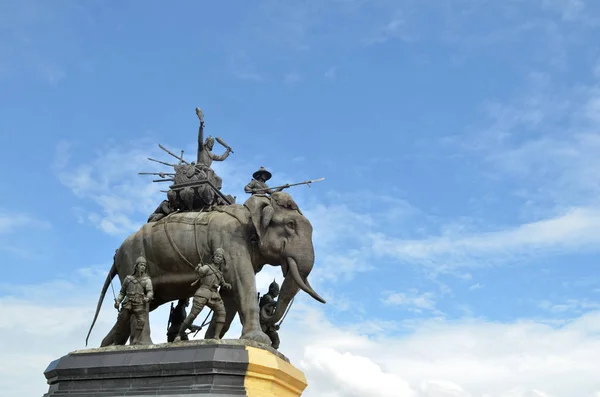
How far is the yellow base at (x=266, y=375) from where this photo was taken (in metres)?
11.5

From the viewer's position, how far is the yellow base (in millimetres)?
11461

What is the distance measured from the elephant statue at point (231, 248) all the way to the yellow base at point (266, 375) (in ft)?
5.02

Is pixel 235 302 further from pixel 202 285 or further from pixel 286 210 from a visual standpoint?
pixel 286 210

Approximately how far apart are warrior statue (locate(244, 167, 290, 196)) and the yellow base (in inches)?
146

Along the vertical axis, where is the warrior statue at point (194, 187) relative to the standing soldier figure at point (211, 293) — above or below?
above

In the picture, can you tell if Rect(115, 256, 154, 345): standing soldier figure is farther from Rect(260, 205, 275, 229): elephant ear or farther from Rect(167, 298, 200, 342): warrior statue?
Rect(260, 205, 275, 229): elephant ear

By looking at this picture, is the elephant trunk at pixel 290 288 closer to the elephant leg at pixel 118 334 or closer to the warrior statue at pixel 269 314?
the warrior statue at pixel 269 314

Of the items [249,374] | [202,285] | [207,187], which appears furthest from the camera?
[207,187]

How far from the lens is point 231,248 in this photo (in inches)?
523

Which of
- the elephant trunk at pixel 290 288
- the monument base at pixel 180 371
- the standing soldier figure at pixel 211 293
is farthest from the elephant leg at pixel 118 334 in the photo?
the elephant trunk at pixel 290 288

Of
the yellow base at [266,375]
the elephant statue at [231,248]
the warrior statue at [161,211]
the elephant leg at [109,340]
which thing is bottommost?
the yellow base at [266,375]

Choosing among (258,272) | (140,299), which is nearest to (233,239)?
(258,272)

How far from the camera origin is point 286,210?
14.0 meters

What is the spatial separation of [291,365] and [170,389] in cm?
224
